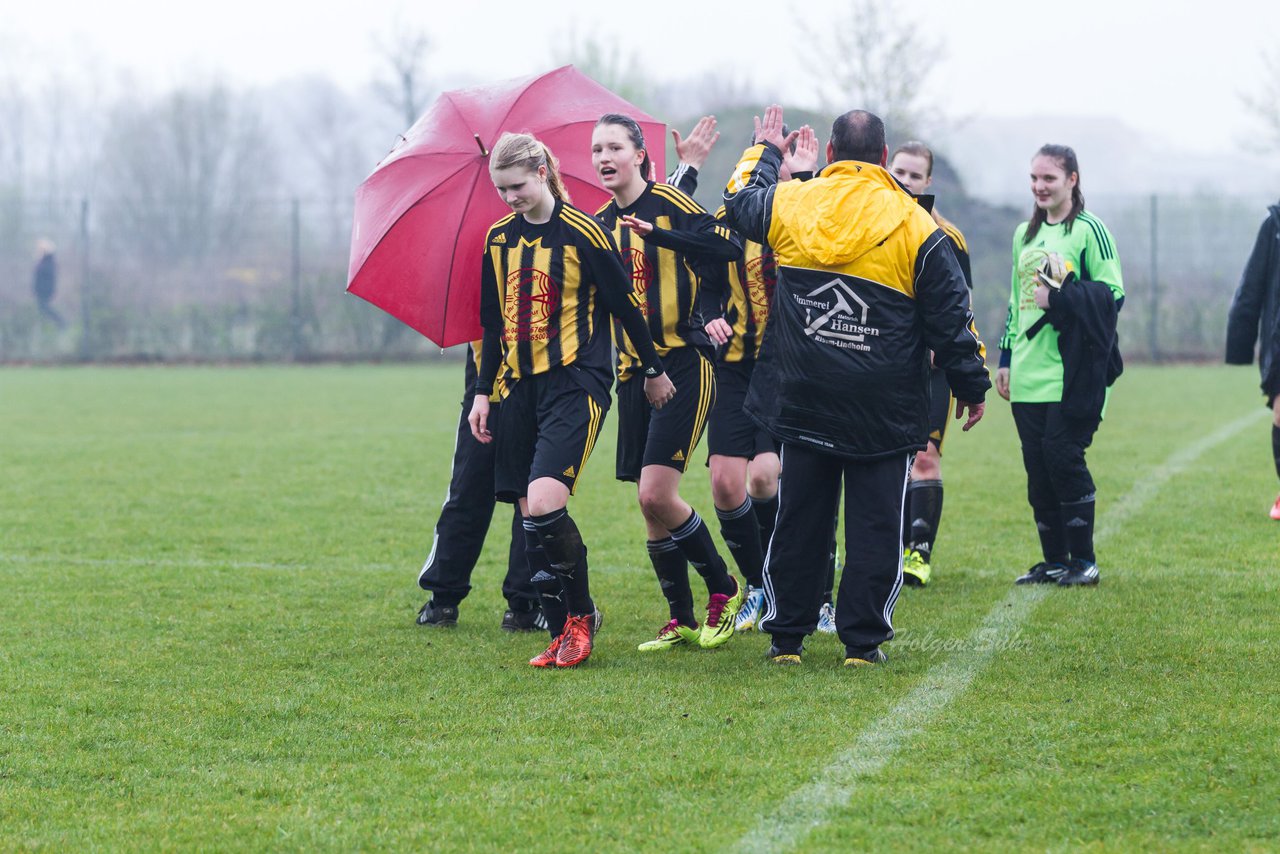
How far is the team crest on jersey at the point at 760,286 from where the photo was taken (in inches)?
231

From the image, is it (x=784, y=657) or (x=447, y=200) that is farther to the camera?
(x=447, y=200)

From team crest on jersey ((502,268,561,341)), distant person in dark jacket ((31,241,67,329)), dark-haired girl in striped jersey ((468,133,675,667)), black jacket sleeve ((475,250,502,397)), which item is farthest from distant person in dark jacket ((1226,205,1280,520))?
distant person in dark jacket ((31,241,67,329))

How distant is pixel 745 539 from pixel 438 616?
1312 millimetres

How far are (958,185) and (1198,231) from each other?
31.8ft

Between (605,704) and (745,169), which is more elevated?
(745,169)

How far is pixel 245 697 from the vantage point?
4785mm

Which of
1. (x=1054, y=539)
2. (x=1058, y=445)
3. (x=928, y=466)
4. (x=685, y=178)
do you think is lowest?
(x=1054, y=539)

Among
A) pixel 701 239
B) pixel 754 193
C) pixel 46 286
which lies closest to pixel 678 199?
pixel 701 239

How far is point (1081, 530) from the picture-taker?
21.7 ft

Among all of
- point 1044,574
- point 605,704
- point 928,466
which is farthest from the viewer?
point 928,466

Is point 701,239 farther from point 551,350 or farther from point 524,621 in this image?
point 524,621

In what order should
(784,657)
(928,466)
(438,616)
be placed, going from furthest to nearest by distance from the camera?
(928,466), (438,616), (784,657)

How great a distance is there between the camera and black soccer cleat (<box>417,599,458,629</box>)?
605cm

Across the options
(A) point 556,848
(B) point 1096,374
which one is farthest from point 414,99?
(A) point 556,848
